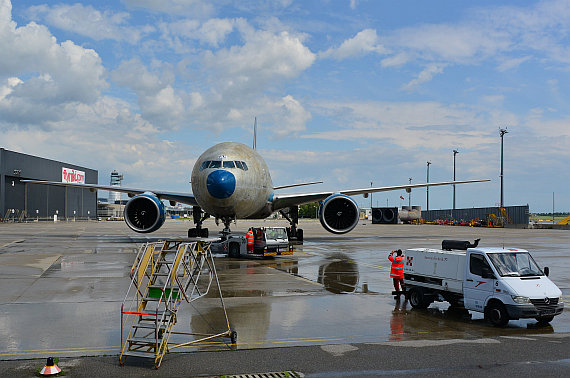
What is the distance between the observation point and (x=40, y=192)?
108 metres

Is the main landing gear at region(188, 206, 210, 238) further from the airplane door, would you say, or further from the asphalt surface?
the asphalt surface

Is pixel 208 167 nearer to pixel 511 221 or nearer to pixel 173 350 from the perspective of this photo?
pixel 173 350

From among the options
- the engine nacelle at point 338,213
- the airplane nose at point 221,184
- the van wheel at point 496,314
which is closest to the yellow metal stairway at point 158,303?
the van wheel at point 496,314

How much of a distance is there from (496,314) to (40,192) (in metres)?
112

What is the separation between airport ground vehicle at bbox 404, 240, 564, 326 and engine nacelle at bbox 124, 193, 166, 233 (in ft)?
61.2

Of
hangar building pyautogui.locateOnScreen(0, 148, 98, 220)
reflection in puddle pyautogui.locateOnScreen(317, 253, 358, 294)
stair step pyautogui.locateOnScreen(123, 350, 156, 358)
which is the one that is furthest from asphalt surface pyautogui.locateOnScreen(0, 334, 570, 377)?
hangar building pyautogui.locateOnScreen(0, 148, 98, 220)

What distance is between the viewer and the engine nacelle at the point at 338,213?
2948 cm

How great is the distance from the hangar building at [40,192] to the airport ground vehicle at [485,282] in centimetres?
8467

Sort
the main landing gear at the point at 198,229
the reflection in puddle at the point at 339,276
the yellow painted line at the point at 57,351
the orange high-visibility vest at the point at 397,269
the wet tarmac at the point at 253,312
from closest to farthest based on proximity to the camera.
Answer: the yellow painted line at the point at 57,351 < the wet tarmac at the point at 253,312 < the orange high-visibility vest at the point at 397,269 < the reflection in puddle at the point at 339,276 < the main landing gear at the point at 198,229

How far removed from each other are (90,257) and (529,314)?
62.1 feet

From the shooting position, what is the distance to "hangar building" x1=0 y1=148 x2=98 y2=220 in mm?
93875

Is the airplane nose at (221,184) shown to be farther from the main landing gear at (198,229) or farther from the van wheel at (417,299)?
the van wheel at (417,299)

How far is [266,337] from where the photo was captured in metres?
9.41

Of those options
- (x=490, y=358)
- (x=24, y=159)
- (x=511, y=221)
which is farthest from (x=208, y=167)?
(x=24, y=159)
